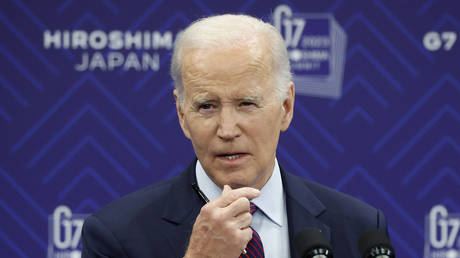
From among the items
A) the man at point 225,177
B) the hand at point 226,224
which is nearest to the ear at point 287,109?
the man at point 225,177

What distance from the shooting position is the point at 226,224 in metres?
1.32

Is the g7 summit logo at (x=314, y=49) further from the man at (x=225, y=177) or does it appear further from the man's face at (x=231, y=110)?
the man's face at (x=231, y=110)

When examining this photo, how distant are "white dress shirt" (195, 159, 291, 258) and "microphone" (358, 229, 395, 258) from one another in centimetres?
49

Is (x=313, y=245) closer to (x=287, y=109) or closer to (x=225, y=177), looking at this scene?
(x=225, y=177)

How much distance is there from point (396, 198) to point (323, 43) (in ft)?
2.81

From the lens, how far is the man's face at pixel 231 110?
146 centimetres

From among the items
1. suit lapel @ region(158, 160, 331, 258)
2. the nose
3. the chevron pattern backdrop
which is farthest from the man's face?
the chevron pattern backdrop

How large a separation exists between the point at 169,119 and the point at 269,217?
5.16 ft

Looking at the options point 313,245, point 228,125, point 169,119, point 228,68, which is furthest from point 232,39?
point 169,119

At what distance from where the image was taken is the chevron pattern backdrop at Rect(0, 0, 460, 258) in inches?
121

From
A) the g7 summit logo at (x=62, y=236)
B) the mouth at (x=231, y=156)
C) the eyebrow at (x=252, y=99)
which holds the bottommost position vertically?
the g7 summit logo at (x=62, y=236)

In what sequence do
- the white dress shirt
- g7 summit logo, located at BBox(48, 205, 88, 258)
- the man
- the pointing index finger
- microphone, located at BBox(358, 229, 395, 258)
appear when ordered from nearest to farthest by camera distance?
microphone, located at BBox(358, 229, 395, 258)
the pointing index finger
the man
the white dress shirt
g7 summit logo, located at BBox(48, 205, 88, 258)

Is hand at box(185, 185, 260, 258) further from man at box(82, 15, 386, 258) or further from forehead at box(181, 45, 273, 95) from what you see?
forehead at box(181, 45, 273, 95)

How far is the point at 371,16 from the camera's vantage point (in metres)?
3.17
